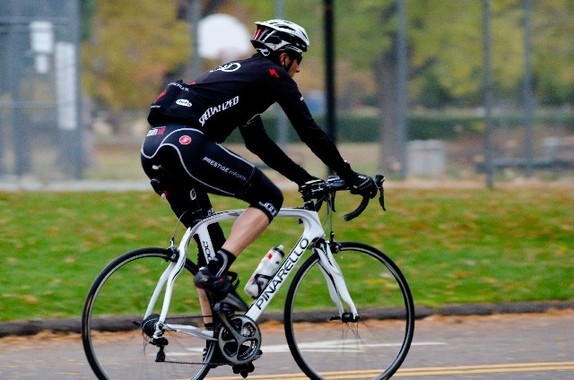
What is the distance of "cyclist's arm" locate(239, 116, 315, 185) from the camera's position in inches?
265

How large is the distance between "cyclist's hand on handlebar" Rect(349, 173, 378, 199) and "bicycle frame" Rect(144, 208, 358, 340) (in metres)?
0.27

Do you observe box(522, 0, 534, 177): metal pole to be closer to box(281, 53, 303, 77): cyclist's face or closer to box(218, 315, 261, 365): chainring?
box(281, 53, 303, 77): cyclist's face

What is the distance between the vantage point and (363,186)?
6531 millimetres

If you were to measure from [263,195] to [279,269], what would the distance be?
0.42 metres

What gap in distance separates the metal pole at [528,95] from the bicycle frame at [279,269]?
15.6 metres

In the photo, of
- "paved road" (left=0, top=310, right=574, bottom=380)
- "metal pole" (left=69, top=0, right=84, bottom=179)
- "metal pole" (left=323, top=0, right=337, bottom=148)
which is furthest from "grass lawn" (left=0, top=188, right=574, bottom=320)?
"metal pole" (left=69, top=0, right=84, bottom=179)

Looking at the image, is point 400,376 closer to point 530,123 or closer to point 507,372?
point 507,372

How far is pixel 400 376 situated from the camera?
7.19 metres

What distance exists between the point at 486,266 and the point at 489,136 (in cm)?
977

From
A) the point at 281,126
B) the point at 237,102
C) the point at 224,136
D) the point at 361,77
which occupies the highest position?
the point at 237,102

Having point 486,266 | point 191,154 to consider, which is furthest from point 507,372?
point 486,266

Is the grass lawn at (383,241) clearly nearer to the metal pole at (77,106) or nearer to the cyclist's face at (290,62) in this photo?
the cyclist's face at (290,62)

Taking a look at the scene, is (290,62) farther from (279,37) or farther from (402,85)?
(402,85)

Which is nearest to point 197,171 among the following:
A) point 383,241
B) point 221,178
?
point 221,178
